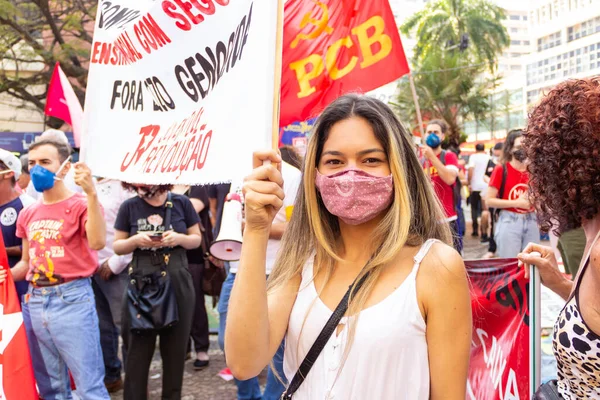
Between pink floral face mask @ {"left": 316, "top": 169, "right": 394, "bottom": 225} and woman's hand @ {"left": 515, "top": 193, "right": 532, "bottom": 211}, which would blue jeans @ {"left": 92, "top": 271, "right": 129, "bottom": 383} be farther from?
woman's hand @ {"left": 515, "top": 193, "right": 532, "bottom": 211}

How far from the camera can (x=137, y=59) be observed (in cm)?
267

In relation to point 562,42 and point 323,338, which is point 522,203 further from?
point 562,42

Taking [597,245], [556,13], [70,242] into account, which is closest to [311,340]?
[597,245]

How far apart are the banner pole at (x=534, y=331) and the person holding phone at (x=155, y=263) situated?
240 cm

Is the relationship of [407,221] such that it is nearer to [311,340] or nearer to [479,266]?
[311,340]

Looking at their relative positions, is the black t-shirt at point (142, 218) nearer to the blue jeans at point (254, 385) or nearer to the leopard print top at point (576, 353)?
the blue jeans at point (254, 385)

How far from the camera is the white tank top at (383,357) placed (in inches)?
66.7

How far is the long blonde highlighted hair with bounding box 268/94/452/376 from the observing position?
6.01 ft

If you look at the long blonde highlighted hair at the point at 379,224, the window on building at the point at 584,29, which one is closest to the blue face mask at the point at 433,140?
the long blonde highlighted hair at the point at 379,224

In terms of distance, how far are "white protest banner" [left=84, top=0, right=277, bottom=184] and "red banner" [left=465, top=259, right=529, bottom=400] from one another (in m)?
1.35

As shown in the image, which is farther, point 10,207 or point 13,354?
point 10,207

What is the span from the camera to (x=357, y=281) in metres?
1.81

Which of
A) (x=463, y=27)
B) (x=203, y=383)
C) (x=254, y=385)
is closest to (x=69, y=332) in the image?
(x=254, y=385)

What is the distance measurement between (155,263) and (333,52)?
2.12m
